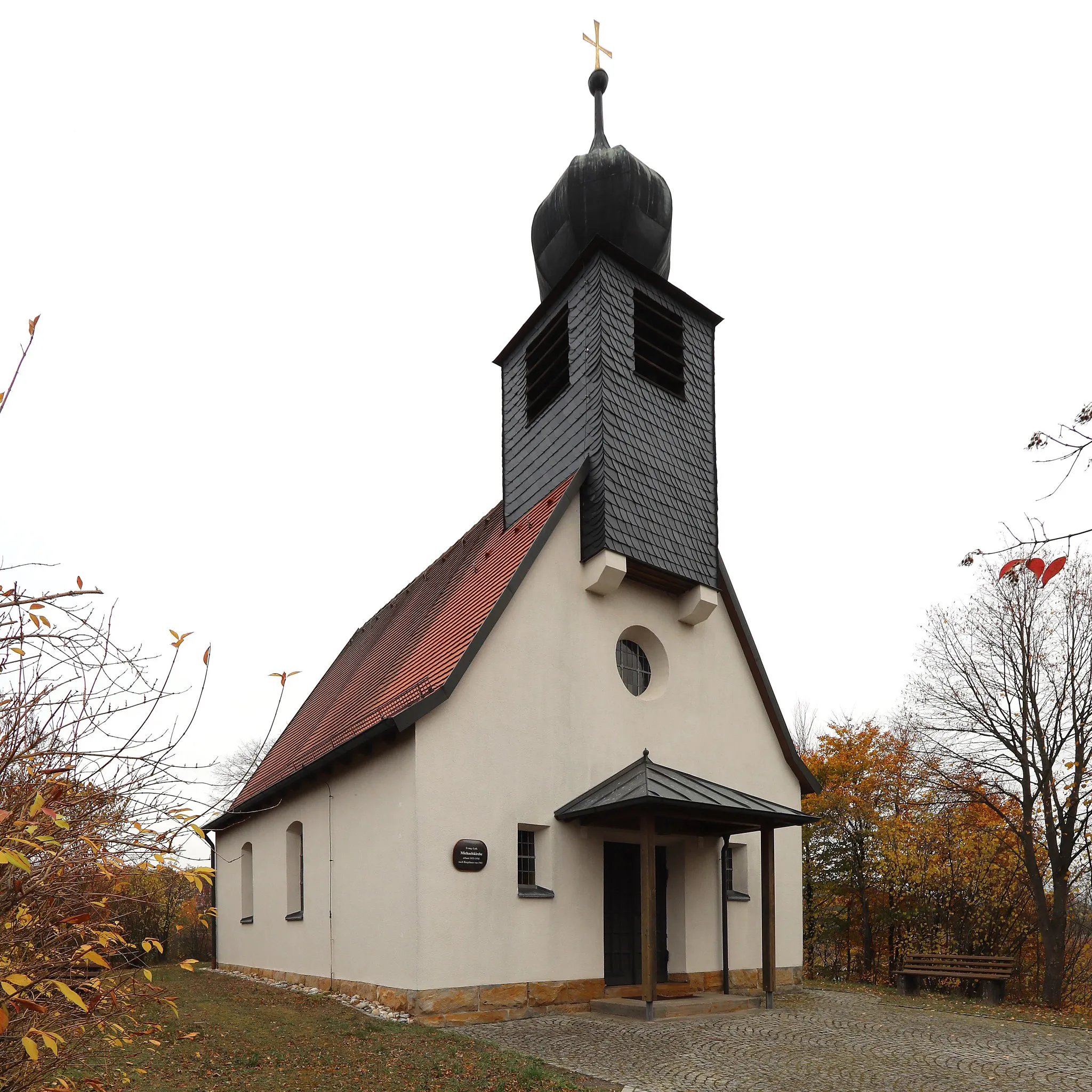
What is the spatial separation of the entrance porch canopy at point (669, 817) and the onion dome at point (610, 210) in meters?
9.46

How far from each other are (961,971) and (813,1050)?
7.91m

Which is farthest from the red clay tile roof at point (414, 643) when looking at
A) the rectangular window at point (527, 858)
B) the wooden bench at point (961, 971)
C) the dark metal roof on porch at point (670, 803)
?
the wooden bench at point (961, 971)

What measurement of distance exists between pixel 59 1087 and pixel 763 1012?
36.8 ft

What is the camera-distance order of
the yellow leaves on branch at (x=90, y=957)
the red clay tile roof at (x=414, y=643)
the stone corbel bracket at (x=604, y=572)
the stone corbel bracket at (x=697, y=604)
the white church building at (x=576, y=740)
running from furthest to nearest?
the stone corbel bracket at (x=697, y=604) < the stone corbel bracket at (x=604, y=572) < the red clay tile roof at (x=414, y=643) < the white church building at (x=576, y=740) < the yellow leaves on branch at (x=90, y=957)

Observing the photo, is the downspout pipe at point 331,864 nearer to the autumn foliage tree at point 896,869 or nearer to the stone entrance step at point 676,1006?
the stone entrance step at point 676,1006

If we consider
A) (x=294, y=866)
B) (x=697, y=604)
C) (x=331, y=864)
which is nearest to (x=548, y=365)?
(x=697, y=604)

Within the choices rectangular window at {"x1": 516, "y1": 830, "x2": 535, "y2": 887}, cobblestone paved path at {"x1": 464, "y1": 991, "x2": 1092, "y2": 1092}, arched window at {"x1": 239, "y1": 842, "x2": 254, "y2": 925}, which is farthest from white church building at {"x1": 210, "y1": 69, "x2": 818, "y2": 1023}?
arched window at {"x1": 239, "y1": 842, "x2": 254, "y2": 925}

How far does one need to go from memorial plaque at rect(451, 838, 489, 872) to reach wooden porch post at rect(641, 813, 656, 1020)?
2.08m

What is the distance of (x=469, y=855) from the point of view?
12422mm

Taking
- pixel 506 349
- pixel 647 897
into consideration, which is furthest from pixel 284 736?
pixel 647 897

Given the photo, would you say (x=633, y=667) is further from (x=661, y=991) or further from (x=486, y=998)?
(x=486, y=998)

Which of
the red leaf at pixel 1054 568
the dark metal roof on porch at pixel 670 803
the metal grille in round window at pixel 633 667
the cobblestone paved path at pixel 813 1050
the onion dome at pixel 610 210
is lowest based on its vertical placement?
the cobblestone paved path at pixel 813 1050

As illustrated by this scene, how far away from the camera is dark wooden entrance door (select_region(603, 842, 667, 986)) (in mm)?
14039

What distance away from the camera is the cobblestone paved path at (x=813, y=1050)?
8633 millimetres
